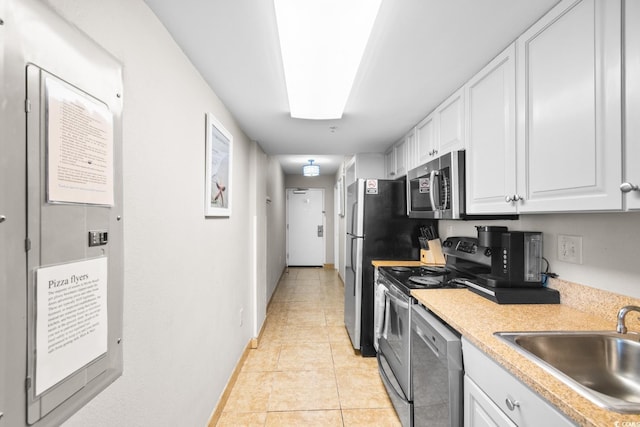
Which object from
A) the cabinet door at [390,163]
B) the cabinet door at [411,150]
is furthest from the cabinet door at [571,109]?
the cabinet door at [390,163]

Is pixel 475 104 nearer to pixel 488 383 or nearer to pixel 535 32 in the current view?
pixel 535 32

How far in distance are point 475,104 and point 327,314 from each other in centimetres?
315

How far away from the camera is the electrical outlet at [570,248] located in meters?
1.38

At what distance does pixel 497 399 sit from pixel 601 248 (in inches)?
34.0

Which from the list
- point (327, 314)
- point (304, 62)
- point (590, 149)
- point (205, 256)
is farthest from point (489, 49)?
point (327, 314)

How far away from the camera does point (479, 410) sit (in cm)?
107

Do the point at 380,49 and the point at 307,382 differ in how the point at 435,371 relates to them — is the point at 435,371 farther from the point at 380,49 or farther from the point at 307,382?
the point at 380,49

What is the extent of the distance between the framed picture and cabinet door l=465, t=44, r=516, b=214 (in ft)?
5.29

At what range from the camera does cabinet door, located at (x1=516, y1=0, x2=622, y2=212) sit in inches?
37.5

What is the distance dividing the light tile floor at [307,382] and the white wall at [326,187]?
330cm

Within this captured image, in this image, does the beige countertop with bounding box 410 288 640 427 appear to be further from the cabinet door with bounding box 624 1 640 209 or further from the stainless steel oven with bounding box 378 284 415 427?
the cabinet door with bounding box 624 1 640 209

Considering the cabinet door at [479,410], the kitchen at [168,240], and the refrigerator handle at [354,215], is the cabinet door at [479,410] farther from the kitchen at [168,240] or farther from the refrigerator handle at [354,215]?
the refrigerator handle at [354,215]

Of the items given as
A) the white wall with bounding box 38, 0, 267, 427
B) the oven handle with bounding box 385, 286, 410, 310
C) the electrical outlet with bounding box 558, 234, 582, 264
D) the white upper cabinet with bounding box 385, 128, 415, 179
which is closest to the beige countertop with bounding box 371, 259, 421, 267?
the oven handle with bounding box 385, 286, 410, 310

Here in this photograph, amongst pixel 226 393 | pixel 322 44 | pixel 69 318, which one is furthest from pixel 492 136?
pixel 226 393
